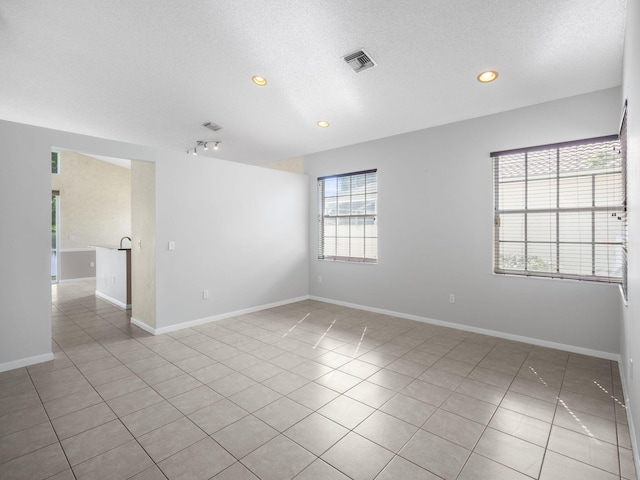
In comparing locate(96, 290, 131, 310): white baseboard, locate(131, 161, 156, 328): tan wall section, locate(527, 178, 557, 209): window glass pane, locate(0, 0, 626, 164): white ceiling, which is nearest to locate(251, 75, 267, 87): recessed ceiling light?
locate(0, 0, 626, 164): white ceiling

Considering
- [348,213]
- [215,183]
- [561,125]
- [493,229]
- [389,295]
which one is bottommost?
[389,295]

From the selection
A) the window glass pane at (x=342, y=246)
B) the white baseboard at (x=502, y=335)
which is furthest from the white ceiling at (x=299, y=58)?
the white baseboard at (x=502, y=335)

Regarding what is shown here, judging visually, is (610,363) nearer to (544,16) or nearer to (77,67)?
(544,16)

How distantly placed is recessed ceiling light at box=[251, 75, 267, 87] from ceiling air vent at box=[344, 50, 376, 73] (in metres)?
0.94

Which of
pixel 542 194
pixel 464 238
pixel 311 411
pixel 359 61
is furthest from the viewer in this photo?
pixel 464 238

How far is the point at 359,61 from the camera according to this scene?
2.82 meters

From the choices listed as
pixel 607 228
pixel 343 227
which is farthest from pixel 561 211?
pixel 343 227

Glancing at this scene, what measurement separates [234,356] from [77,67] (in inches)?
134

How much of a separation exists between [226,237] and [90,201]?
6108mm

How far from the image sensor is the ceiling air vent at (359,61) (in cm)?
272

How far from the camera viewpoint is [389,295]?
4805mm

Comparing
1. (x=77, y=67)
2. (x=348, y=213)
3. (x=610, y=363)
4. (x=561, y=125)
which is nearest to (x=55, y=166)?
(x=77, y=67)

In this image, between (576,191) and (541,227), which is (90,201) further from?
(576,191)

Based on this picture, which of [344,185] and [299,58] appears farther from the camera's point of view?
[344,185]
